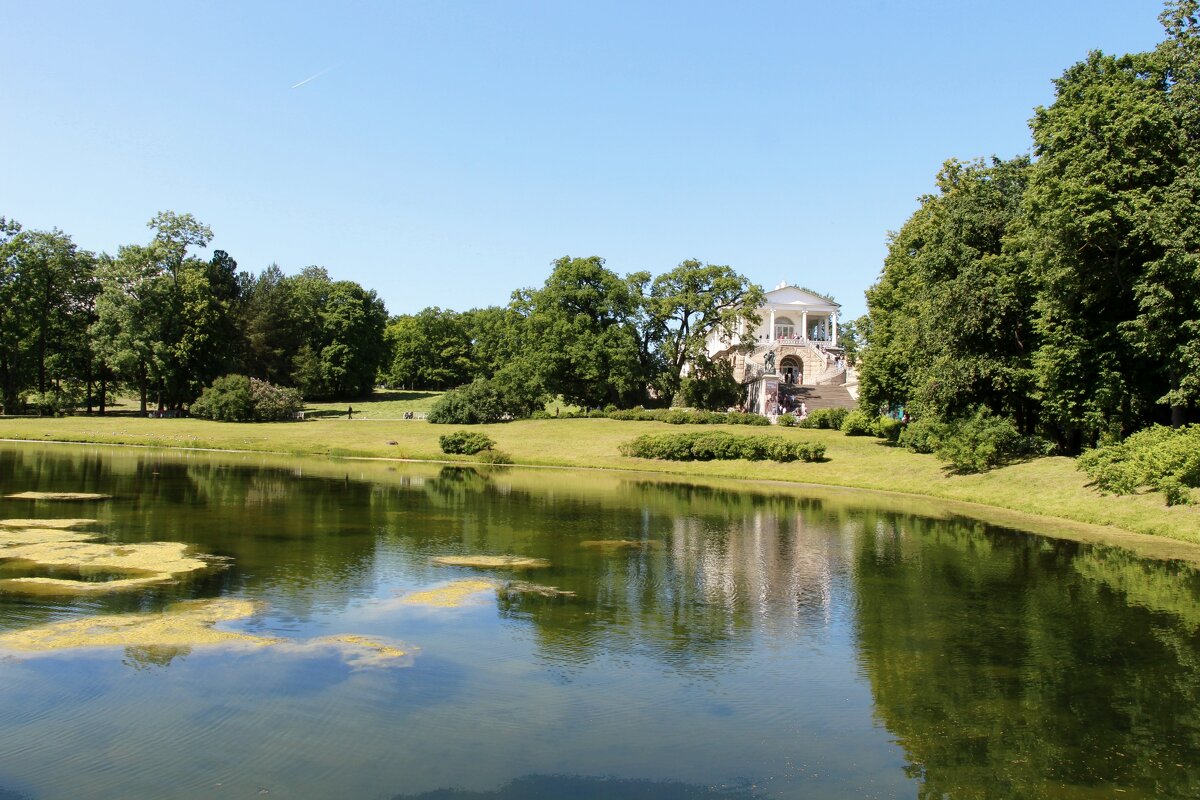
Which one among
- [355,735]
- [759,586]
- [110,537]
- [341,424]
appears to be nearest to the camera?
[355,735]

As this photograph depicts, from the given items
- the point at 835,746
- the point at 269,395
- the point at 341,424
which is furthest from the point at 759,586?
the point at 269,395

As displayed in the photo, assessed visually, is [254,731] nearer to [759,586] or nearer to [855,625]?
[855,625]

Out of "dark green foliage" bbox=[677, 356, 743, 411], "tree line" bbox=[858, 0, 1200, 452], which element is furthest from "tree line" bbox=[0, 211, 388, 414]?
"tree line" bbox=[858, 0, 1200, 452]

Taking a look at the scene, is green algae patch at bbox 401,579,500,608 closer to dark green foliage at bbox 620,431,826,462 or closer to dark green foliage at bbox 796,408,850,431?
dark green foliage at bbox 620,431,826,462

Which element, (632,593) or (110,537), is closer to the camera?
(632,593)

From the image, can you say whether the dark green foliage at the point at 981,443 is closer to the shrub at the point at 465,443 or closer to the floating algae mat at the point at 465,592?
the floating algae mat at the point at 465,592

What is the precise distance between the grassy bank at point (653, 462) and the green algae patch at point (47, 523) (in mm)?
29112

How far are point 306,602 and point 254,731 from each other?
6241 millimetres

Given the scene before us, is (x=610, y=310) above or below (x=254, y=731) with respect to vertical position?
above

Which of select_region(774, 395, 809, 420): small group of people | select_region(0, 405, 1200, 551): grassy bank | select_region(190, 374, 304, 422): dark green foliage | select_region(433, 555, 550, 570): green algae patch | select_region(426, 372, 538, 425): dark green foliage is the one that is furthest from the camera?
select_region(190, 374, 304, 422): dark green foliage

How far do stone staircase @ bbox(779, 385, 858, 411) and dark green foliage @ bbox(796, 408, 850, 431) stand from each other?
28.2 feet

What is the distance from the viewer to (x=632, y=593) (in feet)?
57.8

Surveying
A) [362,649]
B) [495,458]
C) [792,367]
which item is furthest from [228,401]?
[362,649]

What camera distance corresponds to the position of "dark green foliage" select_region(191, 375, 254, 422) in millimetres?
68438
